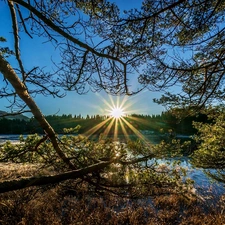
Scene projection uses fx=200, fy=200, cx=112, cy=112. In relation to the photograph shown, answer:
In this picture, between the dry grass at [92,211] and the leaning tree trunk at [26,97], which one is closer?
the leaning tree trunk at [26,97]

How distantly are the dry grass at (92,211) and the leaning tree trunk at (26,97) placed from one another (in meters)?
1.54

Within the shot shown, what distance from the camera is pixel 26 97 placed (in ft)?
9.57

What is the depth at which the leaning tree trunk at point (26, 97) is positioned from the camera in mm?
2674

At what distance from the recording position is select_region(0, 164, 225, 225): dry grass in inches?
199

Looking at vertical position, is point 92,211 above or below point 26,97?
below

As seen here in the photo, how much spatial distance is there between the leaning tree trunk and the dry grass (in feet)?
5.04

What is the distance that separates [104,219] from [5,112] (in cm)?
426

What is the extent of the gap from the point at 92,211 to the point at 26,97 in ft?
15.1

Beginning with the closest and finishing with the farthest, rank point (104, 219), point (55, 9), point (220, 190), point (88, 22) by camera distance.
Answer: point (88, 22) → point (55, 9) → point (104, 219) → point (220, 190)

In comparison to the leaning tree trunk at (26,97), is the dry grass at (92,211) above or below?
below

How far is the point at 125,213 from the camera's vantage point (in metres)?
5.84

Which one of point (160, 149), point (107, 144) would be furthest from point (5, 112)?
point (160, 149)

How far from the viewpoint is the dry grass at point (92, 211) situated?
5066 mm

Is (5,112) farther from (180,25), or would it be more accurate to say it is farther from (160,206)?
(160,206)
